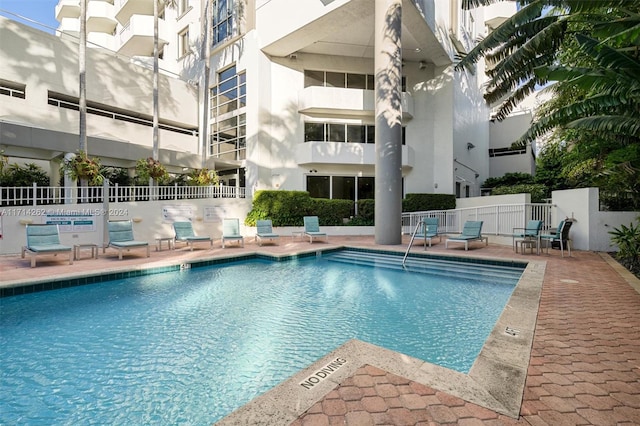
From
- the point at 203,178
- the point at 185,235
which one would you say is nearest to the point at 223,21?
the point at 203,178

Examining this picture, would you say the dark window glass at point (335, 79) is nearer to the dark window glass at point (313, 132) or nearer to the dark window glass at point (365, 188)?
the dark window glass at point (313, 132)

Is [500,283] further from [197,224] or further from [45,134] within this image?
[45,134]

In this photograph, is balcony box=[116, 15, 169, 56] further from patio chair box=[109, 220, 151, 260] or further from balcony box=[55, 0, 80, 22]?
patio chair box=[109, 220, 151, 260]

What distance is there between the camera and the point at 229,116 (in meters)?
19.8

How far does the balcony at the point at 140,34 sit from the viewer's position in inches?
931

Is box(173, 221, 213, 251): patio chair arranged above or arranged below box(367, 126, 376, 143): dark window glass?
below

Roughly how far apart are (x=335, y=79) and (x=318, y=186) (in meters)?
6.66

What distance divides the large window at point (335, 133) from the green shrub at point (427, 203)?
4387 millimetres

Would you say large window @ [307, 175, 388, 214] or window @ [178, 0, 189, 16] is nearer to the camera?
large window @ [307, 175, 388, 214]

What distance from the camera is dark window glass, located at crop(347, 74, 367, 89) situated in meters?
19.8

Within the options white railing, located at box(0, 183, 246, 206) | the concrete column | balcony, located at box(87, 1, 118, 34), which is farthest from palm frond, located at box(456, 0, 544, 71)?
balcony, located at box(87, 1, 118, 34)

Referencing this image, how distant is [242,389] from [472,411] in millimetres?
Answer: 2060

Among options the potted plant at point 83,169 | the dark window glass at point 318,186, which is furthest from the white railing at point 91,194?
the dark window glass at point 318,186

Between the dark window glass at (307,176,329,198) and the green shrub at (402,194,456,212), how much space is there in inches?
179
